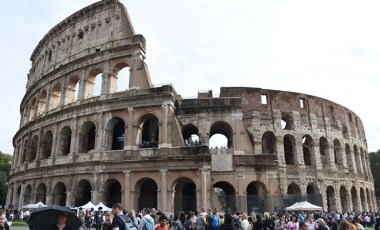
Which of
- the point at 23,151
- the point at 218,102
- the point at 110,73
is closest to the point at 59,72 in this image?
the point at 110,73

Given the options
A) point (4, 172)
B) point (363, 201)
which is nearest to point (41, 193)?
point (4, 172)

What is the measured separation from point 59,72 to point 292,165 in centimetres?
2011

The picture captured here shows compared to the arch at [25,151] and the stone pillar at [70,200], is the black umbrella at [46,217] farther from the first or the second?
the arch at [25,151]

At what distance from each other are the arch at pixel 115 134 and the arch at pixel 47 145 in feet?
18.7

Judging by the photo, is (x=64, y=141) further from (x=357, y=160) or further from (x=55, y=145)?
(x=357, y=160)

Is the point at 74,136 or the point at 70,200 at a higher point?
the point at 74,136

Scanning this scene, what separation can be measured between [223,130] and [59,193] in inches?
509

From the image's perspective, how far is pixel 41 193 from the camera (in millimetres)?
24062

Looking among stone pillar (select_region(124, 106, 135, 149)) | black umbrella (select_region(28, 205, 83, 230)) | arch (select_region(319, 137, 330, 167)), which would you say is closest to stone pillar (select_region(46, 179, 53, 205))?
stone pillar (select_region(124, 106, 135, 149))

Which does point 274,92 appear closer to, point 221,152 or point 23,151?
point 221,152

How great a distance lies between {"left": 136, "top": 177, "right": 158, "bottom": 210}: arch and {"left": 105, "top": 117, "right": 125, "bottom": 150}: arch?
10.3 feet

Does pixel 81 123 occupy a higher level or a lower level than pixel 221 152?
higher

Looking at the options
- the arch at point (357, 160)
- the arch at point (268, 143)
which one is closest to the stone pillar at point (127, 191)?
the arch at point (268, 143)

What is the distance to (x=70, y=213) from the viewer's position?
3996mm
